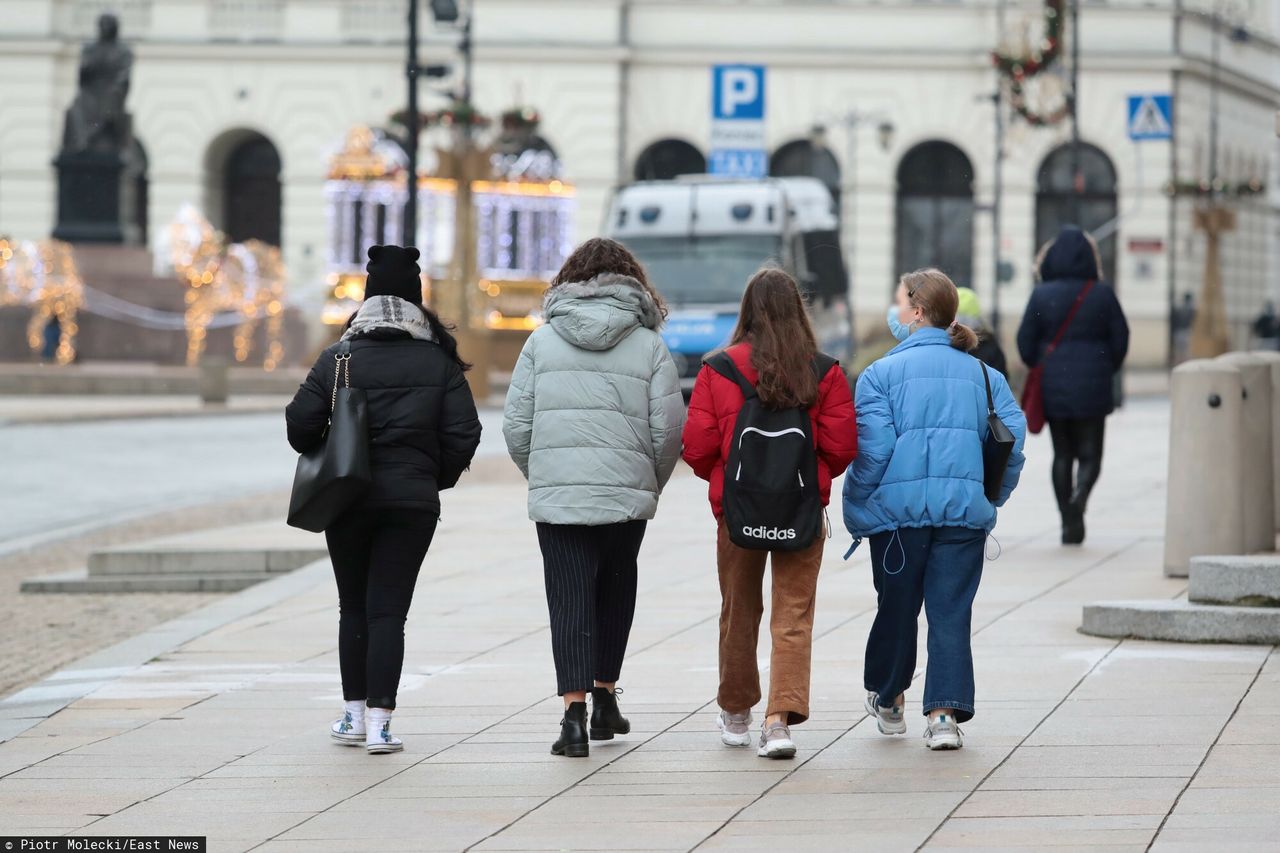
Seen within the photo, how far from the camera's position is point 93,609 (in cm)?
1302

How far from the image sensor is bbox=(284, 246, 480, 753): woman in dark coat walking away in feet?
25.9

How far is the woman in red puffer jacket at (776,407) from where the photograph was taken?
7.62 metres

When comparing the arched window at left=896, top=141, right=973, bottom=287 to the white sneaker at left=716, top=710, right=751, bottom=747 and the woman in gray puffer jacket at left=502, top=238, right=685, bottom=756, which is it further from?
the white sneaker at left=716, top=710, right=751, bottom=747

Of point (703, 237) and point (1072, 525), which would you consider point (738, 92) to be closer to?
point (703, 237)

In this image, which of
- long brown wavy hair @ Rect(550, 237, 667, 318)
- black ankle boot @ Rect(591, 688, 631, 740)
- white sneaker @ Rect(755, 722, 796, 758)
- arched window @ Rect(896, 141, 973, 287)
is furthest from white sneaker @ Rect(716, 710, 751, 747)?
arched window @ Rect(896, 141, 973, 287)

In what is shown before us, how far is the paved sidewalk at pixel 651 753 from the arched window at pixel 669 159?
46149 millimetres

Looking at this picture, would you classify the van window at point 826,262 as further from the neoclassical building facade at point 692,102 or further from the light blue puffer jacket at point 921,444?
the light blue puffer jacket at point 921,444

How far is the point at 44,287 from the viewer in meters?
38.6

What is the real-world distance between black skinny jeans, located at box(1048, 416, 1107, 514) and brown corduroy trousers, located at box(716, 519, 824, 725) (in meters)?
6.83

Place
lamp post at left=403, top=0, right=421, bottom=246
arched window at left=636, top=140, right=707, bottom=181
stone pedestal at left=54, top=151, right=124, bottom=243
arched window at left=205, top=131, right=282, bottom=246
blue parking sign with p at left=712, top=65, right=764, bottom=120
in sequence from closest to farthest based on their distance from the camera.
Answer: lamp post at left=403, top=0, right=421, bottom=246 → blue parking sign with p at left=712, top=65, right=764, bottom=120 → stone pedestal at left=54, top=151, right=124, bottom=243 → arched window at left=636, top=140, right=707, bottom=181 → arched window at left=205, top=131, right=282, bottom=246

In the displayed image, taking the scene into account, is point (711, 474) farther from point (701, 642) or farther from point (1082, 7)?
point (1082, 7)

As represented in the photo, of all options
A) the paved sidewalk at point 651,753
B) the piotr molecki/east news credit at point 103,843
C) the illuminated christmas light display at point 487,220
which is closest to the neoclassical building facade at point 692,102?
the illuminated christmas light display at point 487,220

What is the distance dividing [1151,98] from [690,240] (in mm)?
7702

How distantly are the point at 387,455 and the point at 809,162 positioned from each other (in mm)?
50446
